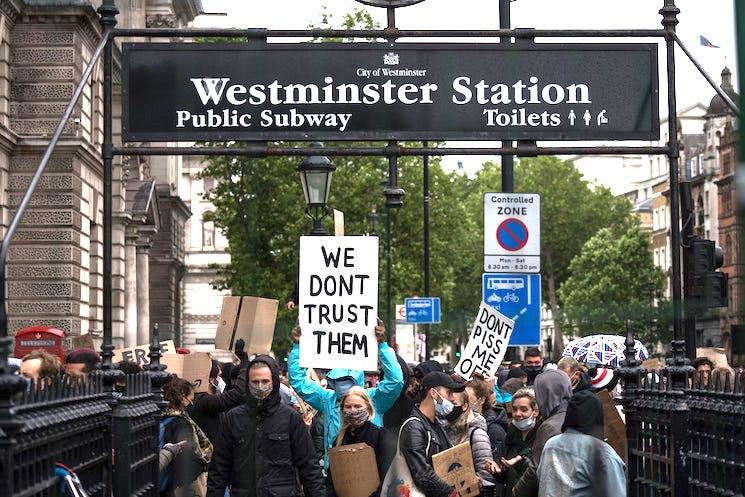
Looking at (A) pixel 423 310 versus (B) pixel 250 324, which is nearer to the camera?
(B) pixel 250 324

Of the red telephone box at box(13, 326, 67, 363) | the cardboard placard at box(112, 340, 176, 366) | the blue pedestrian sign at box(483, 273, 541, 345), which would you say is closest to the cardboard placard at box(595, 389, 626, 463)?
the blue pedestrian sign at box(483, 273, 541, 345)

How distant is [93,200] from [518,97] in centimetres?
2920

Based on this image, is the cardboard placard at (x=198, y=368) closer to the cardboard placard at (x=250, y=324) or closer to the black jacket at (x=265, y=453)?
the cardboard placard at (x=250, y=324)

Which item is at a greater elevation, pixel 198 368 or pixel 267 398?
pixel 198 368

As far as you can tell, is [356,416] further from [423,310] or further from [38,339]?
[423,310]

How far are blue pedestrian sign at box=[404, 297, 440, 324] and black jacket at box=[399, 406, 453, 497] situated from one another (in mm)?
28991

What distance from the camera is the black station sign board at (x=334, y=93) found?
1151 cm

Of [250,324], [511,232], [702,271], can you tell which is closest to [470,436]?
[702,271]

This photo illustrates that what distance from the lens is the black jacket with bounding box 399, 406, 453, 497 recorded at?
423 inches

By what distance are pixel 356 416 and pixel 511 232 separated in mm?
6486

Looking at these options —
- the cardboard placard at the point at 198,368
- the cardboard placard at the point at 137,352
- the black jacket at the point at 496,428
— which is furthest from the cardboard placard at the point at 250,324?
the black jacket at the point at 496,428

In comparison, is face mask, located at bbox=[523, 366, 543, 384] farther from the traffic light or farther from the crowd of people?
the crowd of people

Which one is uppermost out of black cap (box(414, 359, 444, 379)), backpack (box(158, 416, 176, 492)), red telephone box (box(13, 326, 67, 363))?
red telephone box (box(13, 326, 67, 363))

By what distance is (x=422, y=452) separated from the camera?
35.7 feet
